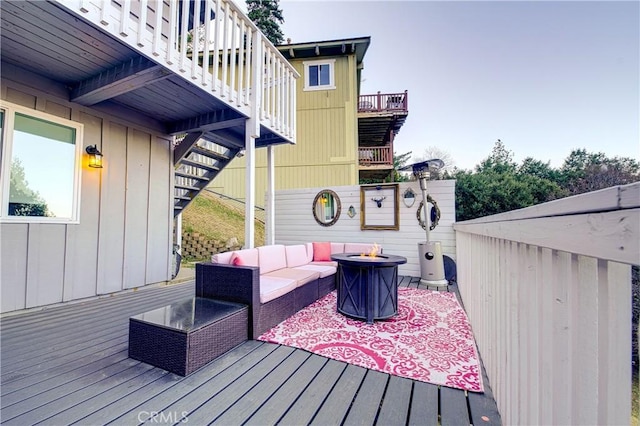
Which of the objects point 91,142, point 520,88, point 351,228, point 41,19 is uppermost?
point 520,88

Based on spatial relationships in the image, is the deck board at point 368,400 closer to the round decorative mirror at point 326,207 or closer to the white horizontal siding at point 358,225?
the white horizontal siding at point 358,225

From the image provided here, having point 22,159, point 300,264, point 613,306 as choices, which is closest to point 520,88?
point 300,264

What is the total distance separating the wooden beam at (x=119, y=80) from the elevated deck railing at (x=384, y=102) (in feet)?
31.7

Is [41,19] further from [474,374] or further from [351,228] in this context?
[351,228]

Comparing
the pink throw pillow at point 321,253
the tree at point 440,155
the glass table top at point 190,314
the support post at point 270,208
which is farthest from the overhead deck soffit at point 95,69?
the tree at point 440,155

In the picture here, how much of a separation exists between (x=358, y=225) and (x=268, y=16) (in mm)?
15759

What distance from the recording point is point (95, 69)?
3.00 metres

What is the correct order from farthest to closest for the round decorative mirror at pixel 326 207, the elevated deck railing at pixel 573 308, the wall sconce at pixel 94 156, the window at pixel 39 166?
the round decorative mirror at pixel 326 207
the wall sconce at pixel 94 156
the window at pixel 39 166
the elevated deck railing at pixel 573 308

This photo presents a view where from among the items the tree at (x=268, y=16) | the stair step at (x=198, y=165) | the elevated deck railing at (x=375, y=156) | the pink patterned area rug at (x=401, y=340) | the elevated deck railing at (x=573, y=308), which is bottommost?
the pink patterned area rug at (x=401, y=340)

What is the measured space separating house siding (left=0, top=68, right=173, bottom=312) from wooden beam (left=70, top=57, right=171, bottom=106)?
0.36 meters

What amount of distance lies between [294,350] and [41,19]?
3.45 meters

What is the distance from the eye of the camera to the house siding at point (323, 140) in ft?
33.0

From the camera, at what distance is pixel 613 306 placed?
24.1 inches

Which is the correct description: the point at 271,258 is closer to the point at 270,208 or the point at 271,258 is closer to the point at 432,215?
the point at 270,208
